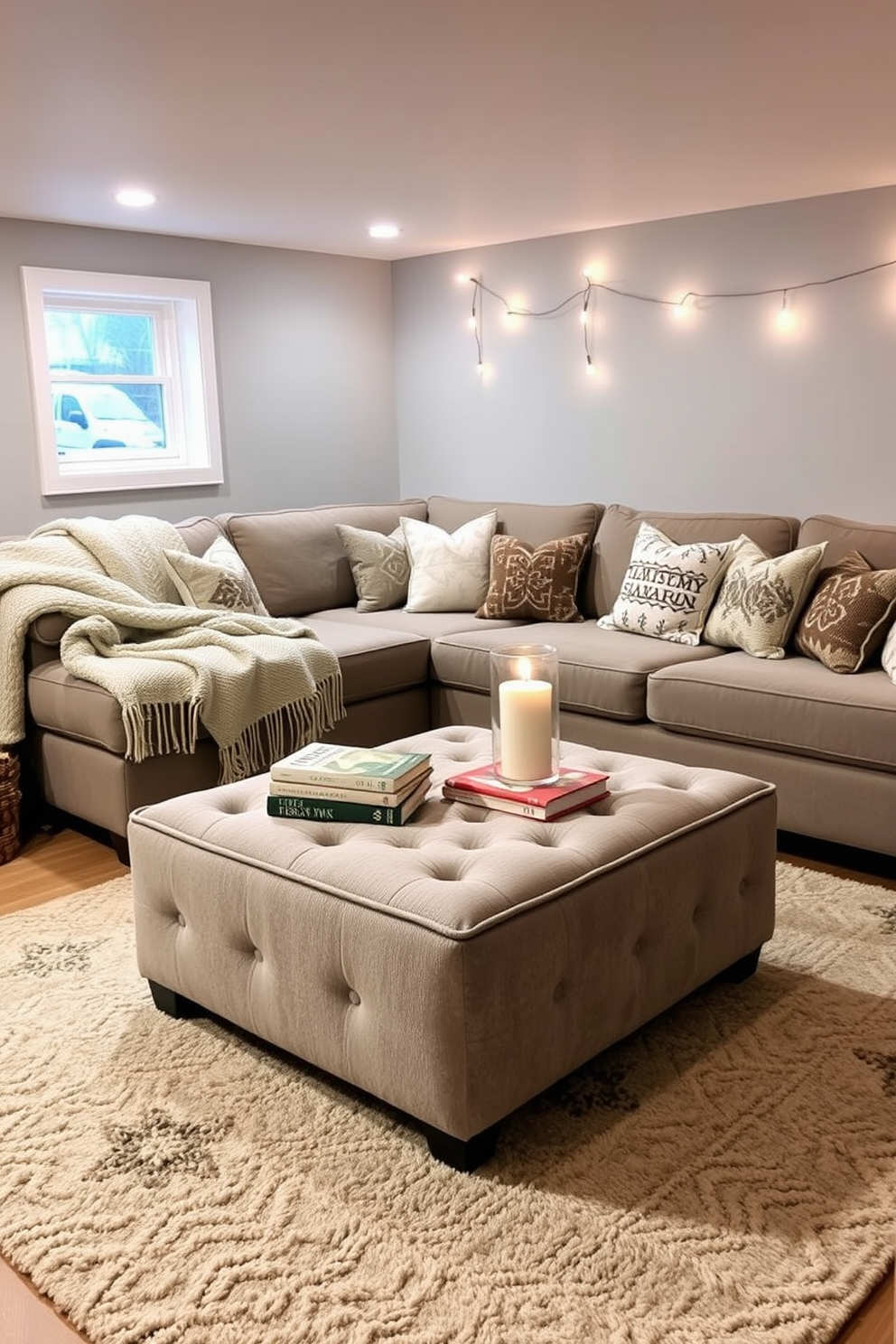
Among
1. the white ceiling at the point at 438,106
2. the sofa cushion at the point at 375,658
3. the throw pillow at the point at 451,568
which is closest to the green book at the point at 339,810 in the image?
the white ceiling at the point at 438,106

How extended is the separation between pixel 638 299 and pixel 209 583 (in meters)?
2.17

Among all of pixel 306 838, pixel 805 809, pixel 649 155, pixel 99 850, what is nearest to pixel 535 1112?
pixel 306 838

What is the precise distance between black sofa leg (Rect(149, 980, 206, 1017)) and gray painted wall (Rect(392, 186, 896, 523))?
3.07m

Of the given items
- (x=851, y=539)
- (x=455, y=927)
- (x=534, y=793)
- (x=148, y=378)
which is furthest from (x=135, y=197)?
(x=455, y=927)

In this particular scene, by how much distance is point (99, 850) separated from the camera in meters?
3.53

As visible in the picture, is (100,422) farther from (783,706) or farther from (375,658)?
(783,706)

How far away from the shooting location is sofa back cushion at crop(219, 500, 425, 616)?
181 inches

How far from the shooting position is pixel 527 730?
2.32m

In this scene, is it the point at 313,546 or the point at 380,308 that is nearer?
the point at 313,546

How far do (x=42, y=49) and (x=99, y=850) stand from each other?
2122mm

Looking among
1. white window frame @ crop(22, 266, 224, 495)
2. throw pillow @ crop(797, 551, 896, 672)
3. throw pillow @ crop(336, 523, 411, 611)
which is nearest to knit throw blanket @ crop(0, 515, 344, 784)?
throw pillow @ crop(336, 523, 411, 611)

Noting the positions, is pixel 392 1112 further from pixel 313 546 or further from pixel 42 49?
pixel 313 546

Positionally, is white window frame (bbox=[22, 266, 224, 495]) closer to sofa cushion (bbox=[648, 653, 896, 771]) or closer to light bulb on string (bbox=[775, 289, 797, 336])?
light bulb on string (bbox=[775, 289, 797, 336])

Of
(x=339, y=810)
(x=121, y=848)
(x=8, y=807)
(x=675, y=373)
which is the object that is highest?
(x=675, y=373)
